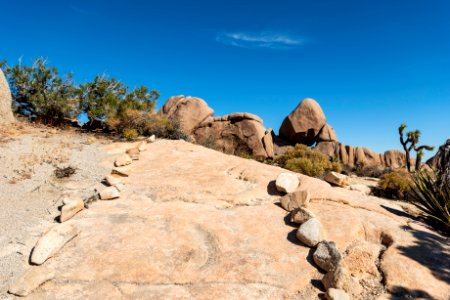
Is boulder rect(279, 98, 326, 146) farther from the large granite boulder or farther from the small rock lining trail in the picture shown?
the small rock lining trail

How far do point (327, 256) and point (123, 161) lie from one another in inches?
231

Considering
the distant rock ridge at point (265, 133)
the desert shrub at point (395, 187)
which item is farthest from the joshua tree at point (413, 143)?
the desert shrub at point (395, 187)

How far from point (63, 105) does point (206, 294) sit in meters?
12.5

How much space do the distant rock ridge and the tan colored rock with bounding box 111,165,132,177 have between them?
1734 centimetres

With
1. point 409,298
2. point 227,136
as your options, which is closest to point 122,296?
point 409,298

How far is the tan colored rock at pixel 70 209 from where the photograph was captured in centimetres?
545

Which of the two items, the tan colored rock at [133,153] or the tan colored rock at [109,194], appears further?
the tan colored rock at [133,153]

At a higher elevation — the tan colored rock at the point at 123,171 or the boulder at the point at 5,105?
the boulder at the point at 5,105

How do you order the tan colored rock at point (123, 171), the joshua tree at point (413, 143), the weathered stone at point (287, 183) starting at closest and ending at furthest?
1. the weathered stone at point (287, 183)
2. the tan colored rock at point (123, 171)
3. the joshua tree at point (413, 143)

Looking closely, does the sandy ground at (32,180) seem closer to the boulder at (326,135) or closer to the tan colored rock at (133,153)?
the tan colored rock at (133,153)

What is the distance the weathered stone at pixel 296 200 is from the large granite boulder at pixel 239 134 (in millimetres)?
21223

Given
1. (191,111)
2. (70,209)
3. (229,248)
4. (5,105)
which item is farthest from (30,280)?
(191,111)

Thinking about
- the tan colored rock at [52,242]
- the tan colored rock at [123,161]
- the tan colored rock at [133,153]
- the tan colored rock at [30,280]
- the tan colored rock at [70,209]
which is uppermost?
the tan colored rock at [133,153]

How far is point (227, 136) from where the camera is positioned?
28.1 m
